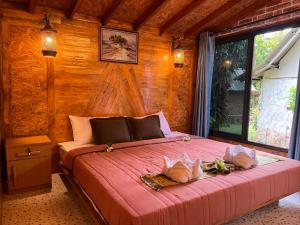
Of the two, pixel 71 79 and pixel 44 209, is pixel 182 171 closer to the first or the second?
pixel 44 209

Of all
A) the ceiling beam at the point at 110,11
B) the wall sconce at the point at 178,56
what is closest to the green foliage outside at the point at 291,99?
the wall sconce at the point at 178,56

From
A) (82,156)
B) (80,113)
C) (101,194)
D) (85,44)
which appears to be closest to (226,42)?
(85,44)

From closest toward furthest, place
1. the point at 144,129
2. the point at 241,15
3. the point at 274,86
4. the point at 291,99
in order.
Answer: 1. the point at 144,129
2. the point at 291,99
3. the point at 241,15
4. the point at 274,86

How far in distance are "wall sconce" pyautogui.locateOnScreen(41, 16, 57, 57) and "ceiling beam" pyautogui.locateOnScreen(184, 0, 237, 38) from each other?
230cm

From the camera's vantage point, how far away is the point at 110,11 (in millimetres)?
3236

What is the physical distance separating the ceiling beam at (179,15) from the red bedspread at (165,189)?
81.0 inches

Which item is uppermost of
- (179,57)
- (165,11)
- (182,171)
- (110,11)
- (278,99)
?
(165,11)

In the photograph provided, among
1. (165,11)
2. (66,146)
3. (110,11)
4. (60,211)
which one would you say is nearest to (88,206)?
(60,211)

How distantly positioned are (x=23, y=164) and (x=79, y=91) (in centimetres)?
125

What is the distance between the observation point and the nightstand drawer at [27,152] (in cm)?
255

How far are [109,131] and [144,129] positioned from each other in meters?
0.54

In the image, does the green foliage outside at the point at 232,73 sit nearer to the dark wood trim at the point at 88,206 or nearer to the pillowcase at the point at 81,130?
the pillowcase at the point at 81,130

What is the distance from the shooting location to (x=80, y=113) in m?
3.42

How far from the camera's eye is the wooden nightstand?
8.42 ft
